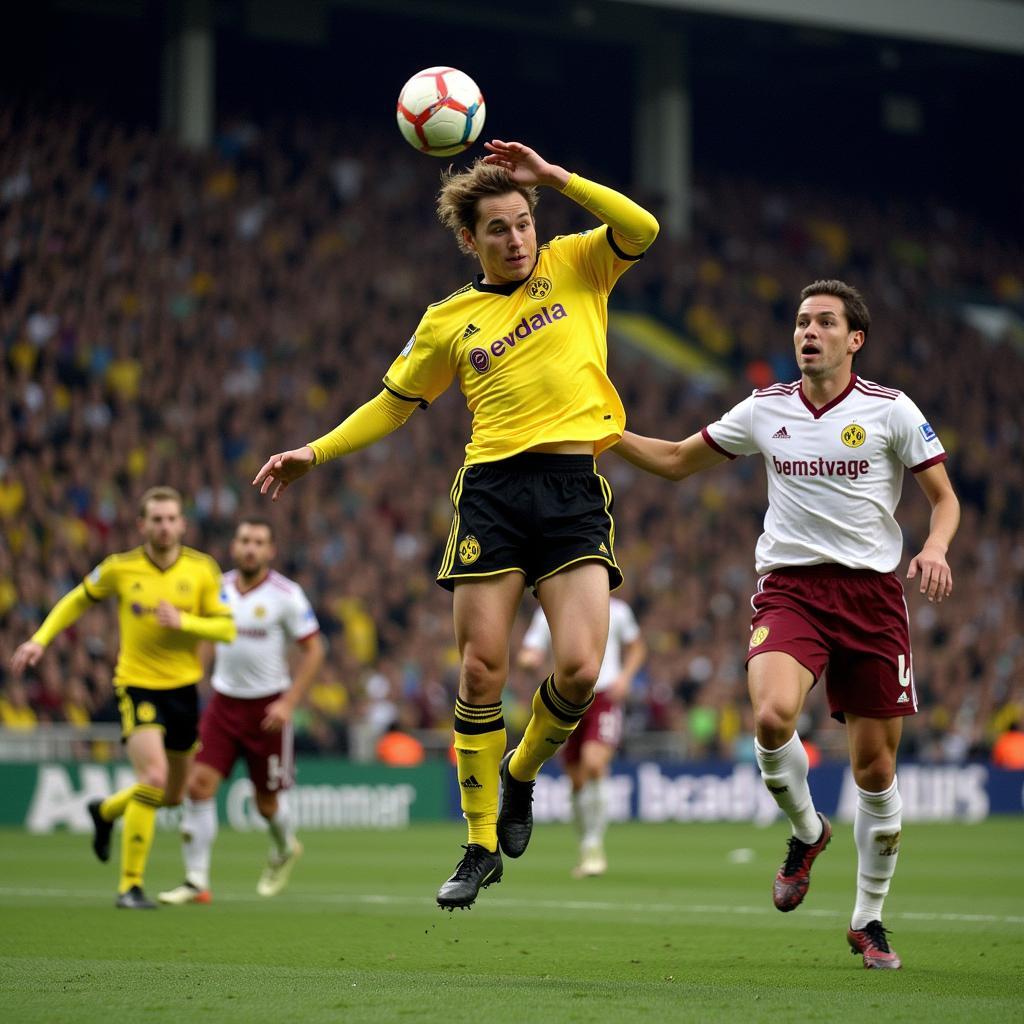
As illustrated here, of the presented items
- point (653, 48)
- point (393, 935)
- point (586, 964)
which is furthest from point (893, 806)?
point (653, 48)

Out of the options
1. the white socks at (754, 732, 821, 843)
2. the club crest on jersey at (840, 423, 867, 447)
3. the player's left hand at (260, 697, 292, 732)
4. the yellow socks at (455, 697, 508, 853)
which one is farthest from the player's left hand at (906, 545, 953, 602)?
the player's left hand at (260, 697, 292, 732)

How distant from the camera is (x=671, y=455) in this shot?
8516mm

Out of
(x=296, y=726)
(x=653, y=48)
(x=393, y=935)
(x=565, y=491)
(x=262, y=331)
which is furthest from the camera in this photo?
(x=653, y=48)

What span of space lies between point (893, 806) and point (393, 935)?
292 centimetres

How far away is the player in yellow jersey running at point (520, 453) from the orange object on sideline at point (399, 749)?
50.1 feet

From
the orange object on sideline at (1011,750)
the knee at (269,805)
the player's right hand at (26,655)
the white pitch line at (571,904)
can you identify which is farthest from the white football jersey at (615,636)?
the orange object on sideline at (1011,750)

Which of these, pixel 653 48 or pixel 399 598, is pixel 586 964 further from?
pixel 653 48

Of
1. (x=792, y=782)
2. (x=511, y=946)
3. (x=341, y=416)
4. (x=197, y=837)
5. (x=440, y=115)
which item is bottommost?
(x=511, y=946)

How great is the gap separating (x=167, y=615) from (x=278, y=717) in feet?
6.32

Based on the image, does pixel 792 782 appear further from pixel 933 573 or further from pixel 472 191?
pixel 472 191

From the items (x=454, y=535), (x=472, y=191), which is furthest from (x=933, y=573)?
(x=472, y=191)

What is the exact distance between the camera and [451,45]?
121 feet

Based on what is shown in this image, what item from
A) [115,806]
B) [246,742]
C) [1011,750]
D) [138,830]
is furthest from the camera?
[1011,750]

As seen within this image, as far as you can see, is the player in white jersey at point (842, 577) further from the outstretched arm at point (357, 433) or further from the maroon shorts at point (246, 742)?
the maroon shorts at point (246, 742)
